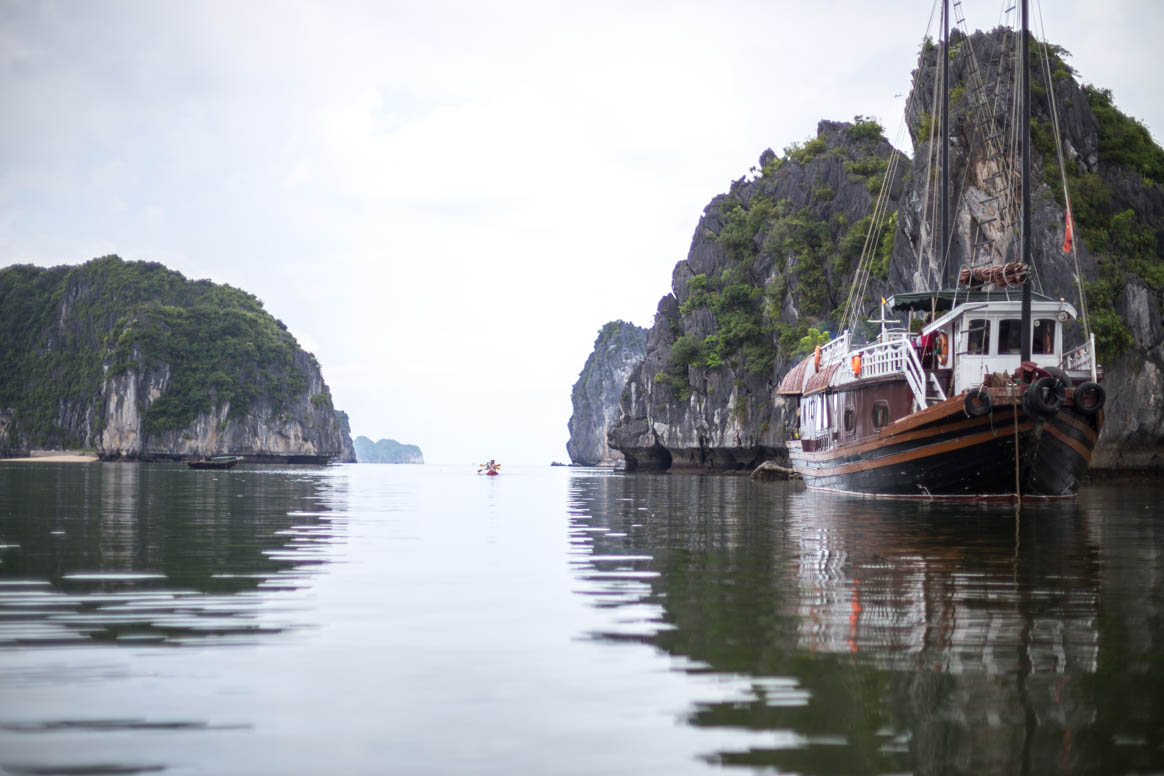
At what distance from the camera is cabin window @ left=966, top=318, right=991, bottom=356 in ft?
74.9

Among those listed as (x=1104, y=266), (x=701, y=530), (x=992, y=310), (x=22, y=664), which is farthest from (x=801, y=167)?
(x=22, y=664)

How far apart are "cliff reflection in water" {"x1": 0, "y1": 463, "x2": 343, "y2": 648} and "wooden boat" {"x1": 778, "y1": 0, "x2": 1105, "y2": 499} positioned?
1387 centimetres

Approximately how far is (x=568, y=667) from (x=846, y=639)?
1678mm

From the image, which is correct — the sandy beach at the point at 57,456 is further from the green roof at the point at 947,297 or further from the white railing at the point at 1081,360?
the white railing at the point at 1081,360

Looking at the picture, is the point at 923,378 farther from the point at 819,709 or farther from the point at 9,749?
the point at 9,749

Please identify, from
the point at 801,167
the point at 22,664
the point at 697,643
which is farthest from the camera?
the point at 801,167

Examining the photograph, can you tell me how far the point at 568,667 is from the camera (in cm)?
455

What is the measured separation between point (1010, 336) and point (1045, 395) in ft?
11.6

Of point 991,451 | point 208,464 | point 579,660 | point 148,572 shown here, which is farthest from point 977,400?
point 208,464

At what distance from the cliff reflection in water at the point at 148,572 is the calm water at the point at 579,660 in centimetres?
5

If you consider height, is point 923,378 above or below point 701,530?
above

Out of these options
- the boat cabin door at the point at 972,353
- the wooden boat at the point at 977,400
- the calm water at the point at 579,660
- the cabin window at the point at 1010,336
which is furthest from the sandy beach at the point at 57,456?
the calm water at the point at 579,660

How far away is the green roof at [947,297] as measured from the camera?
24380 millimetres

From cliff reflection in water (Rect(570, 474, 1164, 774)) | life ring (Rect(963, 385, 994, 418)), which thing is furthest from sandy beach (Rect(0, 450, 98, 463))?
cliff reflection in water (Rect(570, 474, 1164, 774))
